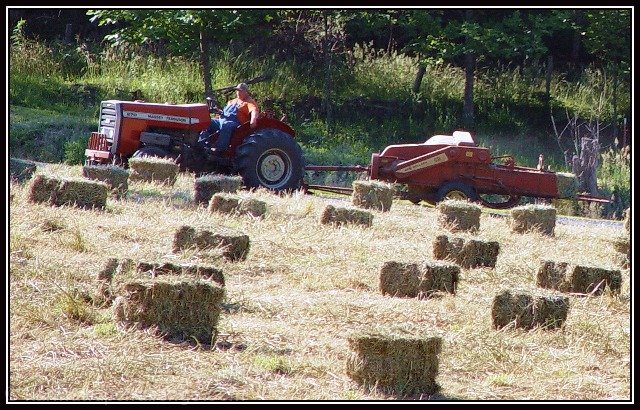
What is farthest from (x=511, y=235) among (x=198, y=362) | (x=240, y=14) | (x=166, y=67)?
(x=166, y=67)

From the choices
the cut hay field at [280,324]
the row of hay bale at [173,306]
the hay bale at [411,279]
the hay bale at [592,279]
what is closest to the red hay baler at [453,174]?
the cut hay field at [280,324]

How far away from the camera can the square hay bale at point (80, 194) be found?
11.3 m

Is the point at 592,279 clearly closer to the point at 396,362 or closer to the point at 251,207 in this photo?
the point at 396,362

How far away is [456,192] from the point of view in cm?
1572

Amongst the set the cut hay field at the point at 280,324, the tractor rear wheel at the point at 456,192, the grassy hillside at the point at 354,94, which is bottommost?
the cut hay field at the point at 280,324

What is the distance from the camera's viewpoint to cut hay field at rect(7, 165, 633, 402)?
5.95m

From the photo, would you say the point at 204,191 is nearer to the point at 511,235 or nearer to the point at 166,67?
the point at 511,235

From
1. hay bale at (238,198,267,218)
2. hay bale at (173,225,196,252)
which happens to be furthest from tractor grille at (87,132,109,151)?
hay bale at (173,225,196,252)

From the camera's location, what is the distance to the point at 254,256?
9750 millimetres

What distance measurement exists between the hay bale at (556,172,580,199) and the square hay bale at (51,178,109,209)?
7464mm

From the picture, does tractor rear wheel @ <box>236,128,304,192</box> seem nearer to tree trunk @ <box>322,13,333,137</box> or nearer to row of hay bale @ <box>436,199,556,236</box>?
row of hay bale @ <box>436,199,556,236</box>

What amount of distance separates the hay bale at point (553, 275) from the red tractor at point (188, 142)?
256 inches

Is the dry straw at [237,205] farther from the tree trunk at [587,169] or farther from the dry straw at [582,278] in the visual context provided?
the tree trunk at [587,169]

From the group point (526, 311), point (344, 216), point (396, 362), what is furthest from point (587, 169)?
point (396, 362)
